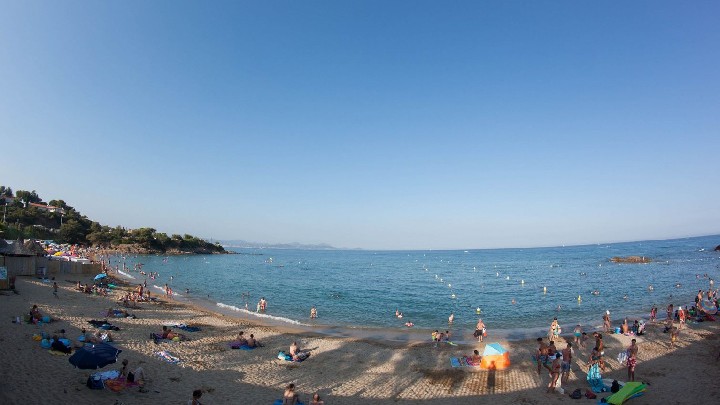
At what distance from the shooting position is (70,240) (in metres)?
96.8

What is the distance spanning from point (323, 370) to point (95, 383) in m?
8.66

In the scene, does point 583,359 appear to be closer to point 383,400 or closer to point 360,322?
point 383,400

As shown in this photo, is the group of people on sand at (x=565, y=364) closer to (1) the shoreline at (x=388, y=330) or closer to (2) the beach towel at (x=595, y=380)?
(2) the beach towel at (x=595, y=380)

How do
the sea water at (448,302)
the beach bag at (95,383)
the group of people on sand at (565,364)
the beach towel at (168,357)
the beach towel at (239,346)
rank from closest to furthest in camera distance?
the beach bag at (95,383)
the group of people on sand at (565,364)
the beach towel at (168,357)
the beach towel at (239,346)
the sea water at (448,302)

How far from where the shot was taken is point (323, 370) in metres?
17.0

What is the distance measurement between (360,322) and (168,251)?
114m

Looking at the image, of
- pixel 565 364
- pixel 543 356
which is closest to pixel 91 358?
pixel 565 364

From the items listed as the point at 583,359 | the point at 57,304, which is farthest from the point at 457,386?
the point at 57,304

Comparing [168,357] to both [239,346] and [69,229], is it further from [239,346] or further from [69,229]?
[69,229]

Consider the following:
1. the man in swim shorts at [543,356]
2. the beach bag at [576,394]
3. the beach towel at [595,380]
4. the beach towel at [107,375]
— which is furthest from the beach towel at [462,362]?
the beach towel at [107,375]

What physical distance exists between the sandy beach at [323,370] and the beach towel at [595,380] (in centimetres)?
65

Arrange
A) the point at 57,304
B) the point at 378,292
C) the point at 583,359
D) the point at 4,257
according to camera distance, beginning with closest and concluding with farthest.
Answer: the point at 583,359, the point at 57,304, the point at 4,257, the point at 378,292

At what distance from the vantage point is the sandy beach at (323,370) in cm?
1325

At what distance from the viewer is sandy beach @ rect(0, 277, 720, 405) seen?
43.5ft
